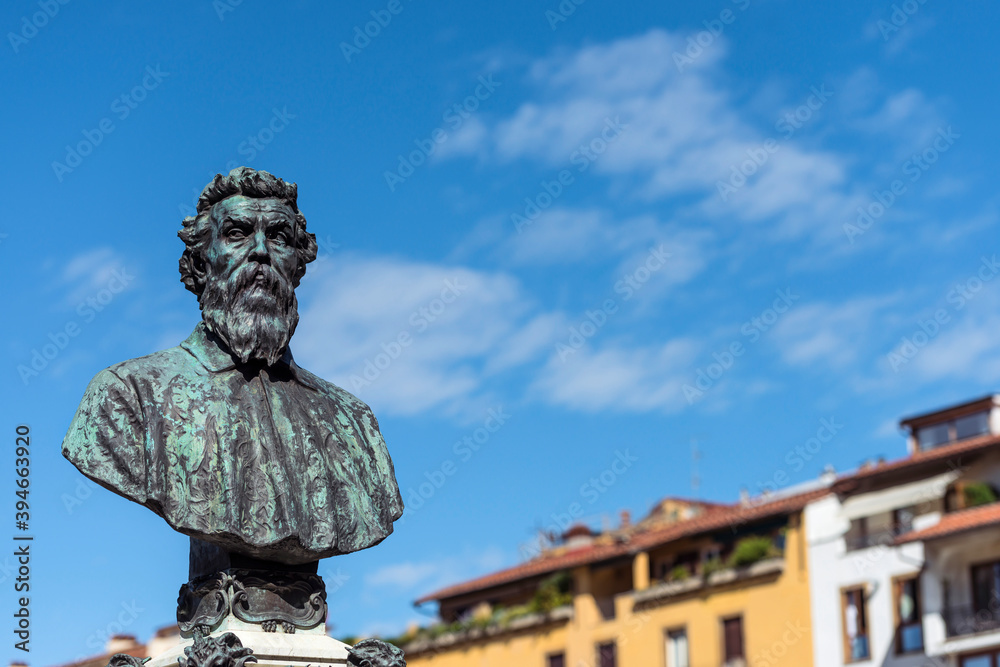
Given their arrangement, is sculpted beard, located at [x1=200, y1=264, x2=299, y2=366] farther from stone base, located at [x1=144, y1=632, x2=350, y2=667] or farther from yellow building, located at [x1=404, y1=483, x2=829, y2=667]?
yellow building, located at [x1=404, y1=483, x2=829, y2=667]

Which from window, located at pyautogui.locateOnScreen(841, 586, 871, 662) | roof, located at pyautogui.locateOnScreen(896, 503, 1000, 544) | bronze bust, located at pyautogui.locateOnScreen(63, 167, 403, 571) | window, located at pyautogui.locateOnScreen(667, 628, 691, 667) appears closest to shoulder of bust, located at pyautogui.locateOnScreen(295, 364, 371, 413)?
bronze bust, located at pyautogui.locateOnScreen(63, 167, 403, 571)

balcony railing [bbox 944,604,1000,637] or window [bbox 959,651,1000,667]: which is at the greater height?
balcony railing [bbox 944,604,1000,637]

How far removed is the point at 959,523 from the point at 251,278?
32.2 metres

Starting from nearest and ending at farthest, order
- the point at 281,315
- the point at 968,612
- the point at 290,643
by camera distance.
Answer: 1. the point at 290,643
2. the point at 281,315
3. the point at 968,612

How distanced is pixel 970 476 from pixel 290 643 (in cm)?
3446

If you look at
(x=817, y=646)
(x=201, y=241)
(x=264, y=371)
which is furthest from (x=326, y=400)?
(x=817, y=646)

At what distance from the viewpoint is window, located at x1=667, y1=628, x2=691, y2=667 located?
146 ft

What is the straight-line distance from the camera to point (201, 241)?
915 cm

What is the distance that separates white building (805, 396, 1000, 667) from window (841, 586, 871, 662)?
35 millimetres

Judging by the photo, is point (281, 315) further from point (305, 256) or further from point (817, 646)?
point (817, 646)

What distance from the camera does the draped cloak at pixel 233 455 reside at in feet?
27.3

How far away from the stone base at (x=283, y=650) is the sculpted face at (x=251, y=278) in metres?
1.53

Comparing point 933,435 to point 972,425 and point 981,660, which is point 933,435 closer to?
point 972,425

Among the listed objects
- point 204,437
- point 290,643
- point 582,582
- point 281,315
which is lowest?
point 290,643
